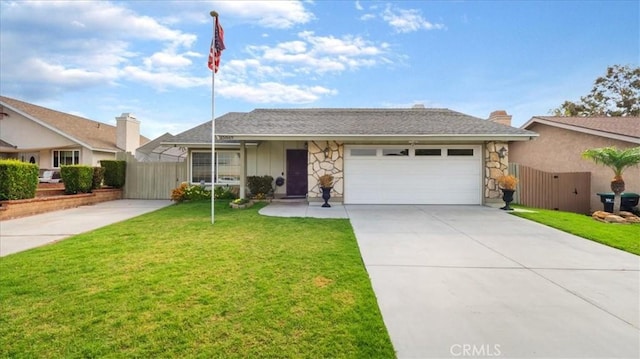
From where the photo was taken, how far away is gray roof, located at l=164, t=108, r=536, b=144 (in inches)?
408

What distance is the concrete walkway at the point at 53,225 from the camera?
6070 millimetres

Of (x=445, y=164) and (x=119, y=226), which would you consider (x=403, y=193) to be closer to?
(x=445, y=164)

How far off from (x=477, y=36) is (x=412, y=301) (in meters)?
13.0

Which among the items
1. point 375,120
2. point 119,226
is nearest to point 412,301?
point 119,226

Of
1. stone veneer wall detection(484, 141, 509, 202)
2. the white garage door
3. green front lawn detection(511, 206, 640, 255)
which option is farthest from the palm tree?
the white garage door

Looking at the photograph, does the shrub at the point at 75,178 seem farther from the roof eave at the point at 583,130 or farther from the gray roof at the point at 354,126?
the roof eave at the point at 583,130

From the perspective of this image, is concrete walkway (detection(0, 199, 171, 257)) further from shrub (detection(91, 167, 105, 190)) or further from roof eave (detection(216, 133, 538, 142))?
roof eave (detection(216, 133, 538, 142))

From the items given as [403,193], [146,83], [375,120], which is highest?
[146,83]

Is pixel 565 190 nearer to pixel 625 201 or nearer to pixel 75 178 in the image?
pixel 625 201

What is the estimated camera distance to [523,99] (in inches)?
727

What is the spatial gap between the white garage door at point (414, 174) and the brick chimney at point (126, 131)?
14.4m

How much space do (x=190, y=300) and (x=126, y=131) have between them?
18.3m

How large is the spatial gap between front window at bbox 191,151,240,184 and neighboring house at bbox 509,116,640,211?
14675 mm

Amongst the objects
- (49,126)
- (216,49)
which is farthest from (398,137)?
(49,126)
